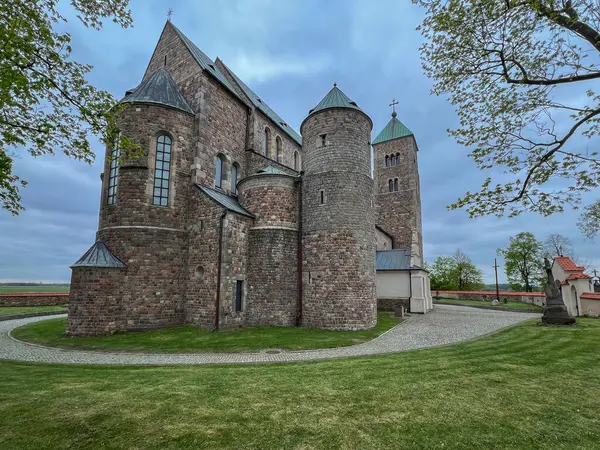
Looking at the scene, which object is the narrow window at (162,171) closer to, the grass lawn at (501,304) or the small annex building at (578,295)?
the small annex building at (578,295)

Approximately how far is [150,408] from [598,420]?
25.4ft

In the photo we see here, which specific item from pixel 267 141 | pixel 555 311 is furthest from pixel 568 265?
pixel 267 141

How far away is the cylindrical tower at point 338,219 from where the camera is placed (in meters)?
17.2

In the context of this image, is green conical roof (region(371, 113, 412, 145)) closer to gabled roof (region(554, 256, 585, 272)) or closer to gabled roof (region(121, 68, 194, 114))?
gabled roof (region(554, 256, 585, 272))

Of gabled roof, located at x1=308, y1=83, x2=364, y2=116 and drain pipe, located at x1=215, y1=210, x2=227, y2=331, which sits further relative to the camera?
gabled roof, located at x1=308, y1=83, x2=364, y2=116

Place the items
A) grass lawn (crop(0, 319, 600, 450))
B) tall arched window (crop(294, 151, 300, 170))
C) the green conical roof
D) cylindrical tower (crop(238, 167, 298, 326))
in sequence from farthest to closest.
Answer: the green conical roof → tall arched window (crop(294, 151, 300, 170)) → cylindrical tower (crop(238, 167, 298, 326)) → grass lawn (crop(0, 319, 600, 450))

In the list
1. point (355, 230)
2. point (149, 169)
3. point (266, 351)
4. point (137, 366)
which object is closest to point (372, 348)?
point (266, 351)

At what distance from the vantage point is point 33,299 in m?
28.0

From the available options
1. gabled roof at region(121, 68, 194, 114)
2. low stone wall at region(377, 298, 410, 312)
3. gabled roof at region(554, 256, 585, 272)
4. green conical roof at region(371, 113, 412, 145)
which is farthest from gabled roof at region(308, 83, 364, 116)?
green conical roof at region(371, 113, 412, 145)

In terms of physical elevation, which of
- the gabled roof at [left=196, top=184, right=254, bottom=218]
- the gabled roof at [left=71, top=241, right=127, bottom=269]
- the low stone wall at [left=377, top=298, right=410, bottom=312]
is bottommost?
the low stone wall at [left=377, top=298, right=410, bottom=312]

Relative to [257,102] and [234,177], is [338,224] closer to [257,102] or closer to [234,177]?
[234,177]

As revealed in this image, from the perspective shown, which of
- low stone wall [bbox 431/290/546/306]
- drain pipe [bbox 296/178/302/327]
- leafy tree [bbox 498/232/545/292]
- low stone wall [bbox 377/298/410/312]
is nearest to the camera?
drain pipe [bbox 296/178/302/327]

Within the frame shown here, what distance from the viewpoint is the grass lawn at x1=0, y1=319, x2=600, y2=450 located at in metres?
4.72

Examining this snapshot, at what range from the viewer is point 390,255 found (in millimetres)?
29766
